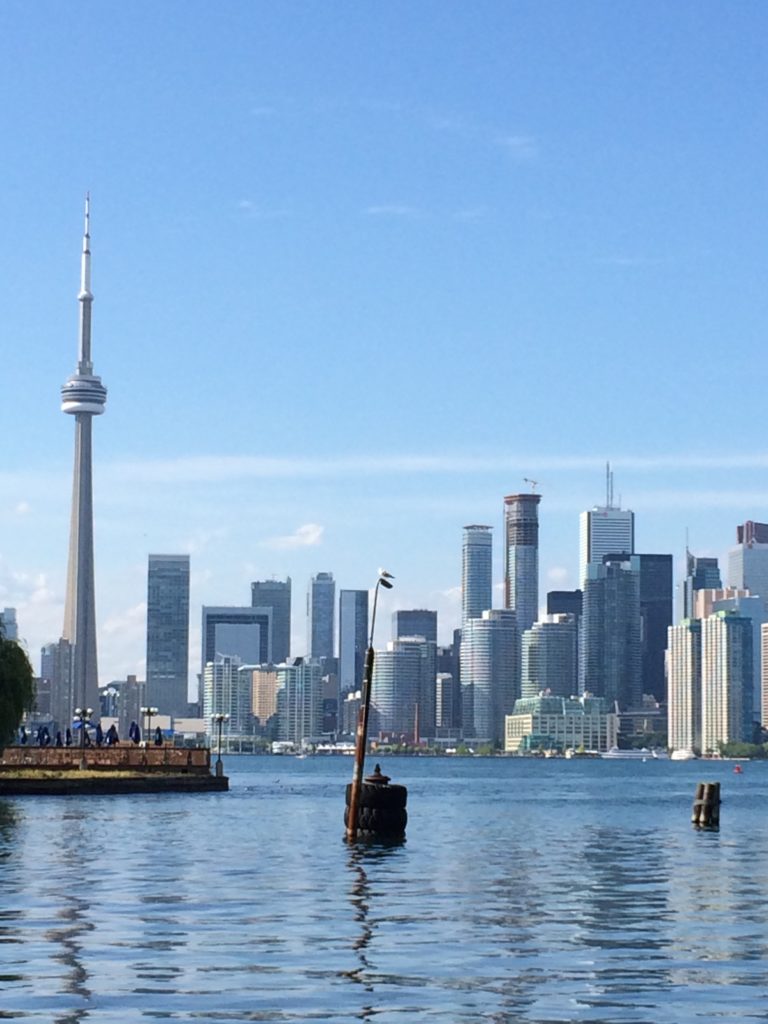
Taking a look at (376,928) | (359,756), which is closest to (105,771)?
(359,756)

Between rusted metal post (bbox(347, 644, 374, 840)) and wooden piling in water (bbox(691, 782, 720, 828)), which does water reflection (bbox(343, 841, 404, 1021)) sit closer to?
rusted metal post (bbox(347, 644, 374, 840))

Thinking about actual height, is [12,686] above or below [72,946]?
above

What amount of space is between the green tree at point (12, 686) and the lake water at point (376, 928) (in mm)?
40212

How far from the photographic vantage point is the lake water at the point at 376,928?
1113 inches

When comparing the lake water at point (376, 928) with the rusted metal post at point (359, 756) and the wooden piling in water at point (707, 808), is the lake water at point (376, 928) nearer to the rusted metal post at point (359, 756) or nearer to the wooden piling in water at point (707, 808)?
the rusted metal post at point (359, 756)

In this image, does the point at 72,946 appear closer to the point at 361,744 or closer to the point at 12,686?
the point at 361,744

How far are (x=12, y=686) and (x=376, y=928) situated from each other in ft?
268

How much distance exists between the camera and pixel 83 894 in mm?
45719

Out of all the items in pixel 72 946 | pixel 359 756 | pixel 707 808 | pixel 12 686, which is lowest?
pixel 707 808

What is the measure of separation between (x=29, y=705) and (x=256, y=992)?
9494cm

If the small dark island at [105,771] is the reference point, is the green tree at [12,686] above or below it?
above

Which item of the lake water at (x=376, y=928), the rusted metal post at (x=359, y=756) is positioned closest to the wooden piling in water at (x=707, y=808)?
the lake water at (x=376, y=928)

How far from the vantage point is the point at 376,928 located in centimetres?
3816

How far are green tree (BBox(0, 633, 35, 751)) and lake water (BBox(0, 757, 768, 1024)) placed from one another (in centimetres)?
4021
